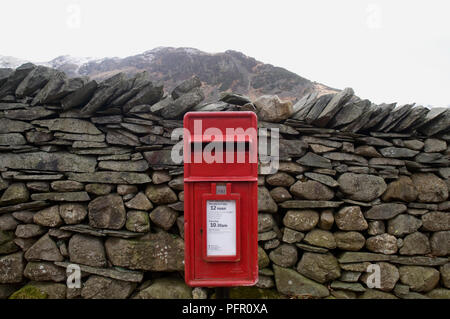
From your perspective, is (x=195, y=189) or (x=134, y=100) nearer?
Result: (x=195, y=189)

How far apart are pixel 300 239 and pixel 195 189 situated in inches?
69.3

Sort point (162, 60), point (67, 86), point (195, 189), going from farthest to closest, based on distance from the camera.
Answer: point (162, 60) → point (67, 86) → point (195, 189)

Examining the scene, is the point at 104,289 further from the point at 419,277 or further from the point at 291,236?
the point at 419,277

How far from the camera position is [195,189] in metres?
1.99

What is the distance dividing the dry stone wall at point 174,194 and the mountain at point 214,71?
7.91 feet

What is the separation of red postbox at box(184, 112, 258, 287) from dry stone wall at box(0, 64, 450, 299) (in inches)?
42.0

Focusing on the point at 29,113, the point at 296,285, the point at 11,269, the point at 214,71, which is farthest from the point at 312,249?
the point at 214,71

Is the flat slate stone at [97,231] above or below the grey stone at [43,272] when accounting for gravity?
above

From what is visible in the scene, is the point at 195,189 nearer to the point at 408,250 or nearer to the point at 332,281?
the point at 332,281

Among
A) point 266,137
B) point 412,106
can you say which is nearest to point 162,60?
point 266,137

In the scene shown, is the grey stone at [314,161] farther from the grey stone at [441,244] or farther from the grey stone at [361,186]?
the grey stone at [441,244]

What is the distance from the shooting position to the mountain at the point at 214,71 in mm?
6277

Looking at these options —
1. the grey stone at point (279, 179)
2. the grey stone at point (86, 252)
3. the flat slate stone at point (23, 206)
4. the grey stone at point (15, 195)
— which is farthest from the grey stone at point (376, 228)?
the grey stone at point (15, 195)

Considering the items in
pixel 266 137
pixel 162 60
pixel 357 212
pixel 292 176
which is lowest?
pixel 357 212
